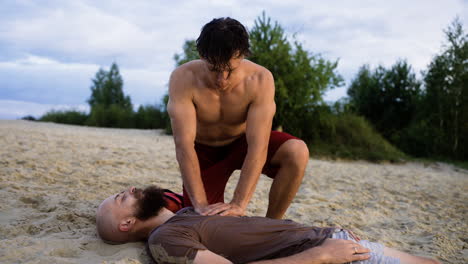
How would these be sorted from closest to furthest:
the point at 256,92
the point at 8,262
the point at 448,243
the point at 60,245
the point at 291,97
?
the point at 8,262 → the point at 60,245 → the point at 256,92 → the point at 448,243 → the point at 291,97

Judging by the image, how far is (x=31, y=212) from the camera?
2.73 meters

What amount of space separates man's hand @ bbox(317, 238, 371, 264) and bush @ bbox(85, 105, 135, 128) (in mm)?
12546

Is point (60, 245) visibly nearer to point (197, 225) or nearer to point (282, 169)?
point (197, 225)

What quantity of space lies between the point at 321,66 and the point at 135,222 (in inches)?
305

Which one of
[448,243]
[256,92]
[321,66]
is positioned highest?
[321,66]

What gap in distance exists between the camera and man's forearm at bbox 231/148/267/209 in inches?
90.0

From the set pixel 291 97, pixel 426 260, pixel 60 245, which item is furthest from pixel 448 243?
pixel 291 97

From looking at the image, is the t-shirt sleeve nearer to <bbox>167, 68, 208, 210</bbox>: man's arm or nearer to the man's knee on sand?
<bbox>167, 68, 208, 210</bbox>: man's arm

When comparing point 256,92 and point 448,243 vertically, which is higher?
point 256,92

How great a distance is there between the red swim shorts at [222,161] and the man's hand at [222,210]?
0.54 m

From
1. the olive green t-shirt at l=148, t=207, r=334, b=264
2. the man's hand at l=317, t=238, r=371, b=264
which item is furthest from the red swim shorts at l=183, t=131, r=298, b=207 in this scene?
the man's hand at l=317, t=238, r=371, b=264

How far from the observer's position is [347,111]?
10.4 meters

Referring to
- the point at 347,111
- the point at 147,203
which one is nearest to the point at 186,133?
the point at 147,203

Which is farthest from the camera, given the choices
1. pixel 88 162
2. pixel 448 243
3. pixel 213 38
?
pixel 88 162
